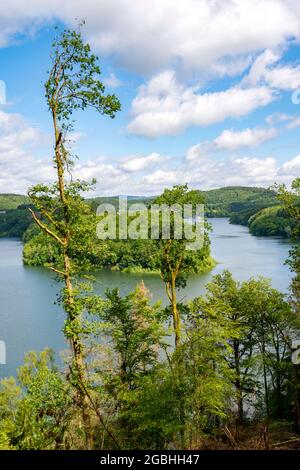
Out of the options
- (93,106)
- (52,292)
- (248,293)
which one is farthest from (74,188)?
(52,292)

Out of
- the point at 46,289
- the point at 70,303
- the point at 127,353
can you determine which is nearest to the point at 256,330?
the point at 127,353

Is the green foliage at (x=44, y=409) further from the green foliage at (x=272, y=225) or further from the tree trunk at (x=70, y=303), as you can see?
the green foliage at (x=272, y=225)

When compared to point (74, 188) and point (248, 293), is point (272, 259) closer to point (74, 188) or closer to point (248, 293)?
point (248, 293)

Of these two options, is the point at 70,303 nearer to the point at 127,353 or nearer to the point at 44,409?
the point at 44,409

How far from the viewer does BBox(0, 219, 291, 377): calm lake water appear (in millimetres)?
36062

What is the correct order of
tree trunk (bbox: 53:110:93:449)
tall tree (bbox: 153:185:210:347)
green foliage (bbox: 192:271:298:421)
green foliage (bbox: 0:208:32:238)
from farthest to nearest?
1. green foliage (bbox: 0:208:32:238)
2. green foliage (bbox: 192:271:298:421)
3. tall tree (bbox: 153:185:210:347)
4. tree trunk (bbox: 53:110:93:449)

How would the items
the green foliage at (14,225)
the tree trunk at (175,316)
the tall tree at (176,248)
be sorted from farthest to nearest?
1. the green foliage at (14,225)
2. the tall tree at (176,248)
3. the tree trunk at (175,316)

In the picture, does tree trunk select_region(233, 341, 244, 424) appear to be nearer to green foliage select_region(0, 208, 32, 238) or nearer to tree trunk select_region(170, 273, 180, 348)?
tree trunk select_region(170, 273, 180, 348)

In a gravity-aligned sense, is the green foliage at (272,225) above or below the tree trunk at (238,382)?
above

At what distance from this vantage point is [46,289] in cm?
5972

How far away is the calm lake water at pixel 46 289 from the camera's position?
3606 centimetres

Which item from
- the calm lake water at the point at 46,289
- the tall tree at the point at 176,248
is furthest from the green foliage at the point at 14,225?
the tall tree at the point at 176,248

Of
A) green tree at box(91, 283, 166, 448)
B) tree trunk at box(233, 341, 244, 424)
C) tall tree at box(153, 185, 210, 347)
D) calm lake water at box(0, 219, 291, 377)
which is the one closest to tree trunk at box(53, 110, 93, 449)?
green tree at box(91, 283, 166, 448)
